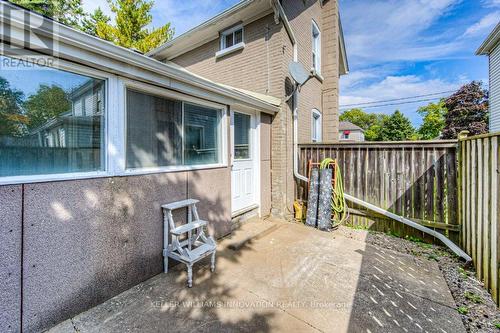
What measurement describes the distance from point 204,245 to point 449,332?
280cm

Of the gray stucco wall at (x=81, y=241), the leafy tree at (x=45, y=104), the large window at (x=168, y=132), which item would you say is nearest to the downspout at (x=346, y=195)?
the large window at (x=168, y=132)

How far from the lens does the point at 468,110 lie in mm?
17859

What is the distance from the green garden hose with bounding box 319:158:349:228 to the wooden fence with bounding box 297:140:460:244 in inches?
5.3

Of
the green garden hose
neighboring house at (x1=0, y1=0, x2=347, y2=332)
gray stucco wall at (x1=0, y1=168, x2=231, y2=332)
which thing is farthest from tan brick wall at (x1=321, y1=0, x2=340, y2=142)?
gray stucco wall at (x1=0, y1=168, x2=231, y2=332)

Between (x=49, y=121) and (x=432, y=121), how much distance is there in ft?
120

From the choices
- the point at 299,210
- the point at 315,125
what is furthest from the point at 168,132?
the point at 315,125

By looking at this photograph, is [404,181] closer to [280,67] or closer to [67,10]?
[280,67]

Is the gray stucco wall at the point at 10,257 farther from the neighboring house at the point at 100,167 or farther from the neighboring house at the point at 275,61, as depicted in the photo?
the neighboring house at the point at 275,61

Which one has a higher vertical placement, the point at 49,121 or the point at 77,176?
the point at 49,121

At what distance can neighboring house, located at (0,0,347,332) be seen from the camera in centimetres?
192

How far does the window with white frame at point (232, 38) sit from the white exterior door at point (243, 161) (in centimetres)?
255

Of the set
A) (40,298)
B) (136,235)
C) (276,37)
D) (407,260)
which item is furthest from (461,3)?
(40,298)

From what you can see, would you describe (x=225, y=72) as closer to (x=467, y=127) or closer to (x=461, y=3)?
(x=461, y=3)
